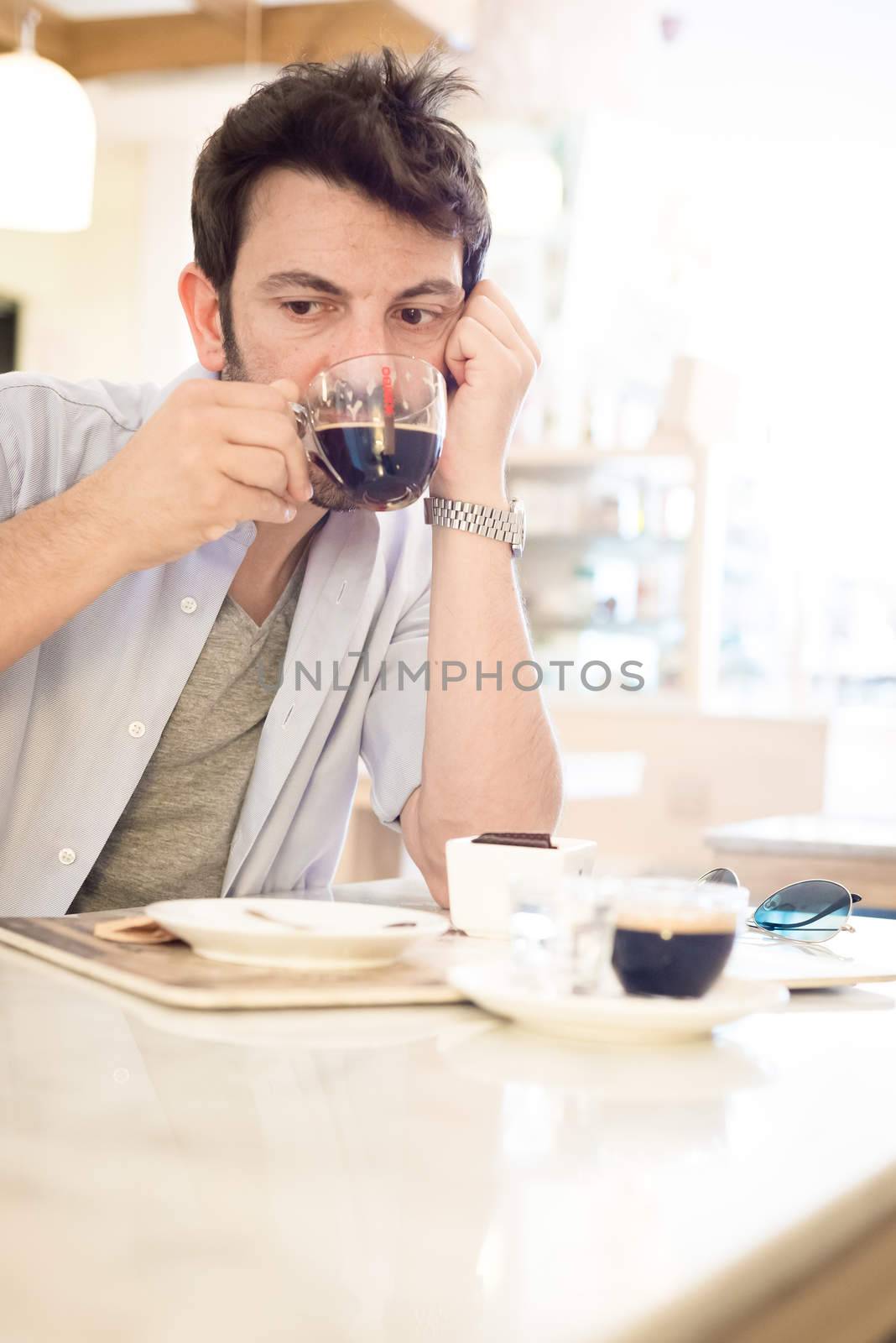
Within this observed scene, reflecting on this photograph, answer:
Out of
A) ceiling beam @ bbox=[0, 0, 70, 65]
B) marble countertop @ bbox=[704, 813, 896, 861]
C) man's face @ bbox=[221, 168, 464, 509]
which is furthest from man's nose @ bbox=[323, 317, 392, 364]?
ceiling beam @ bbox=[0, 0, 70, 65]

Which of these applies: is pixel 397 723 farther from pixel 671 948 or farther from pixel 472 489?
pixel 671 948

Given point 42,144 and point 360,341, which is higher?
point 42,144

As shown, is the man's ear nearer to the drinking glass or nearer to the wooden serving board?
the wooden serving board

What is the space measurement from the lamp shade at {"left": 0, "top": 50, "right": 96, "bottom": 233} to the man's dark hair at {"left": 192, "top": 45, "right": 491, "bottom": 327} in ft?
4.85

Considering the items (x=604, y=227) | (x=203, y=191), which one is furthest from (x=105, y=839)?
(x=604, y=227)

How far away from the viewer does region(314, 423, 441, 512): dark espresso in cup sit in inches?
52.0

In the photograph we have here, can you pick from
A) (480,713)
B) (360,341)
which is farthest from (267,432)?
(480,713)

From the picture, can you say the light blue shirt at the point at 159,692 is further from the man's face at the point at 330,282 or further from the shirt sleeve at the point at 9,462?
the man's face at the point at 330,282

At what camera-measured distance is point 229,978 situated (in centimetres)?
82

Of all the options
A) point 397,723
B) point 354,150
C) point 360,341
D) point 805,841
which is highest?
point 354,150

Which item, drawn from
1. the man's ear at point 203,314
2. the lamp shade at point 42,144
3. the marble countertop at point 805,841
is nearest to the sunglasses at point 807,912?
the man's ear at point 203,314

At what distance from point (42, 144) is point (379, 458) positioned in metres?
2.07

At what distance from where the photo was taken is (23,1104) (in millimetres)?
586

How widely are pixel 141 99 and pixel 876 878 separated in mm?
5657
